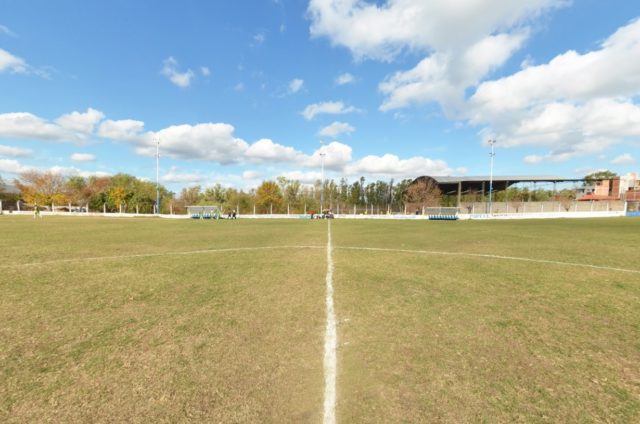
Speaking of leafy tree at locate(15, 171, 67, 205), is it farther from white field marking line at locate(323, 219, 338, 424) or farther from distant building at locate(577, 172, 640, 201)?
distant building at locate(577, 172, 640, 201)

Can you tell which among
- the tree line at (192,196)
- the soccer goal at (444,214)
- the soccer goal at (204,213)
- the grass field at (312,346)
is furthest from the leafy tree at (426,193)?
the grass field at (312,346)

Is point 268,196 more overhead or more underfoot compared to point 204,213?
more overhead

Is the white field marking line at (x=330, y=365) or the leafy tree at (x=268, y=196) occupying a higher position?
the leafy tree at (x=268, y=196)

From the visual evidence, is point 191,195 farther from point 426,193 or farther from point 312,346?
point 312,346

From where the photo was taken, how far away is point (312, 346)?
374 centimetres

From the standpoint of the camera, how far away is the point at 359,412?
102 inches

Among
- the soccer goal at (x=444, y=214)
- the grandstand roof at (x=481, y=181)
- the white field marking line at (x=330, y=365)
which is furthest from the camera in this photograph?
the grandstand roof at (x=481, y=181)

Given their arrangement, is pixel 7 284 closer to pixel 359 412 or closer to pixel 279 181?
pixel 359 412

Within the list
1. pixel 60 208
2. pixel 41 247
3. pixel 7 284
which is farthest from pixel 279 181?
pixel 7 284

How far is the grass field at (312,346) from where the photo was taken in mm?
2654

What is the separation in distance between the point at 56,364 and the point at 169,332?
1182mm

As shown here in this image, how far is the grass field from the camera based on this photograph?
2.65m

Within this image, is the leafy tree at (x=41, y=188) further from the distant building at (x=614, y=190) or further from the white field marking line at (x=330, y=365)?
the distant building at (x=614, y=190)

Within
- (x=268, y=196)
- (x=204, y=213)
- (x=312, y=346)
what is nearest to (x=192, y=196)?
(x=268, y=196)
